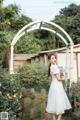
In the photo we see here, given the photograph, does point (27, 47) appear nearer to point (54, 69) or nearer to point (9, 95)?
point (9, 95)

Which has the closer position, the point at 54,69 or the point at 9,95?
the point at 54,69

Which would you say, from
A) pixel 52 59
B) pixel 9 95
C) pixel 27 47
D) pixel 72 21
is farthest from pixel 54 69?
pixel 72 21

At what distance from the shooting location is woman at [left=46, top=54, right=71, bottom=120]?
1024 centimetres

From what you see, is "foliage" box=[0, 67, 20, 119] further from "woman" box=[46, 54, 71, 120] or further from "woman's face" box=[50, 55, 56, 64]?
"woman's face" box=[50, 55, 56, 64]

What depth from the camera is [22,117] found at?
10922mm

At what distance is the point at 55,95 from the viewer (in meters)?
10.4

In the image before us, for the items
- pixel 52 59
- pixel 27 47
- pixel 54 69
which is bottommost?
pixel 54 69

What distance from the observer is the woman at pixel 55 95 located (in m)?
10.2

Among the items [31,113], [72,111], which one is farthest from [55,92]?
[72,111]

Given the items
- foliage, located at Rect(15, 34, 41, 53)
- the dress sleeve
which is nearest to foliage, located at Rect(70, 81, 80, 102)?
the dress sleeve

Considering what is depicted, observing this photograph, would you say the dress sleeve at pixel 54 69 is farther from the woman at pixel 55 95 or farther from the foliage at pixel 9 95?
the foliage at pixel 9 95

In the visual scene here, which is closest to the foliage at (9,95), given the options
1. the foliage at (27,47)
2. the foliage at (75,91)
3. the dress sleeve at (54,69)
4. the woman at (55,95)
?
the woman at (55,95)

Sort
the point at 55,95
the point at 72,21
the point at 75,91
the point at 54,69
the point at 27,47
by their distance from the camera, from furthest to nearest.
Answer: the point at 72,21, the point at 27,47, the point at 75,91, the point at 55,95, the point at 54,69

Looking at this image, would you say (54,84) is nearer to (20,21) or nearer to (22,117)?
(22,117)
